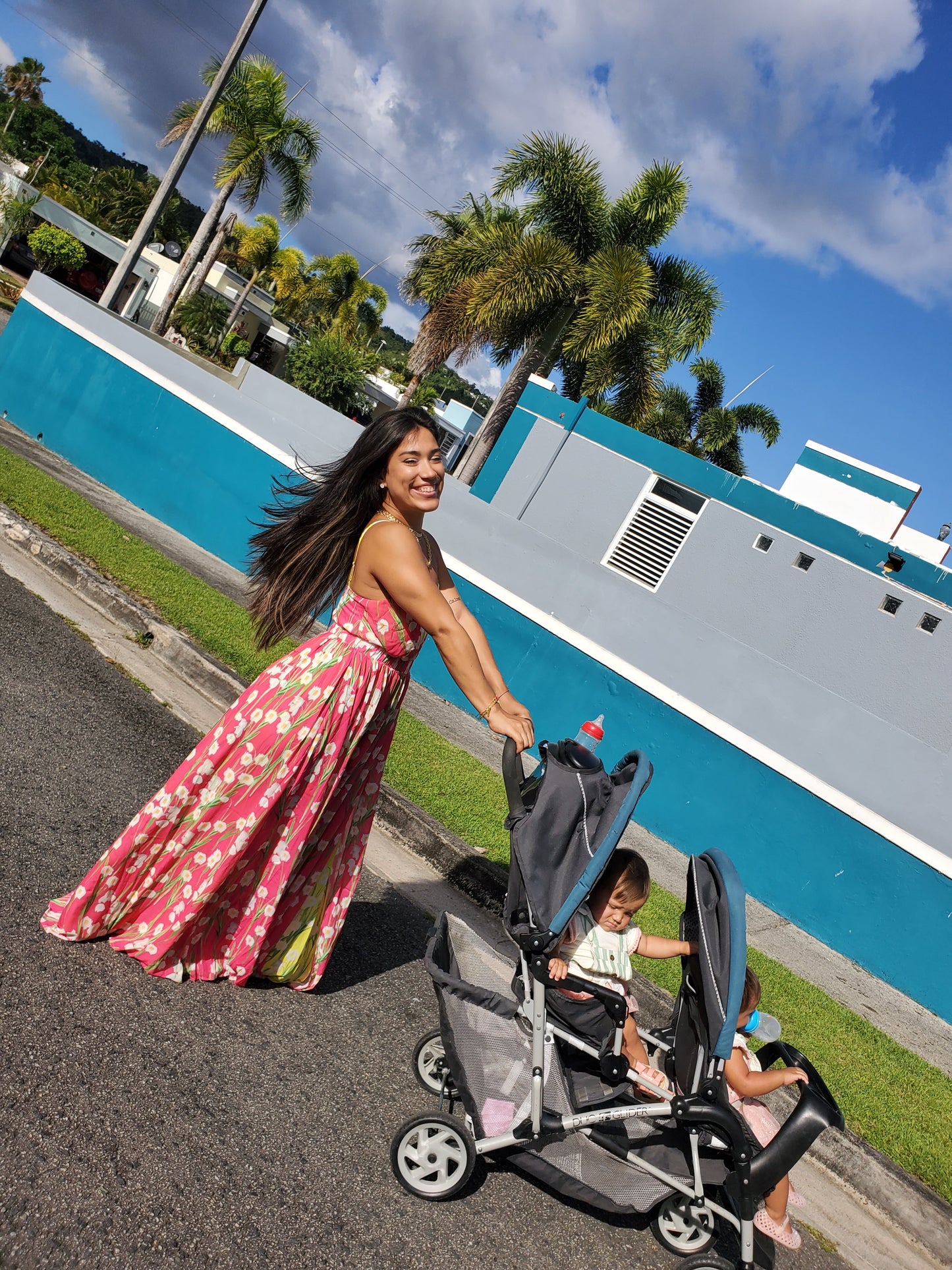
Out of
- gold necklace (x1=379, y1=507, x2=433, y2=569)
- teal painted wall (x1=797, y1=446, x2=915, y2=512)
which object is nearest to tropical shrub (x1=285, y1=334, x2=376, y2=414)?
teal painted wall (x1=797, y1=446, x2=915, y2=512)

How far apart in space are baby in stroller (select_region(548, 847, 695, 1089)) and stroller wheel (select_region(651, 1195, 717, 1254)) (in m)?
0.36

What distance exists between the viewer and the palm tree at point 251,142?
2070 cm

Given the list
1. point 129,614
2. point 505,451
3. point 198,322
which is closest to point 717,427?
point 198,322

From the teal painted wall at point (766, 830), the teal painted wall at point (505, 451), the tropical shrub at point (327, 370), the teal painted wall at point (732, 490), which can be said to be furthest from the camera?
the tropical shrub at point (327, 370)

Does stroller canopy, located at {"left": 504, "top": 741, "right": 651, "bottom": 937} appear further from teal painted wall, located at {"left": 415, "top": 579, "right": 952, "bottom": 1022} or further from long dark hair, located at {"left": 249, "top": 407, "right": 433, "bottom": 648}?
teal painted wall, located at {"left": 415, "top": 579, "right": 952, "bottom": 1022}

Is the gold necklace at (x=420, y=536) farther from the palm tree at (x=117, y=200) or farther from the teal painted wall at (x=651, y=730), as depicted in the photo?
the palm tree at (x=117, y=200)

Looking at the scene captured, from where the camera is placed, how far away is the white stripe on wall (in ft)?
26.8

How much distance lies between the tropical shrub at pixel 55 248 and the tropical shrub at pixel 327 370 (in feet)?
48.0

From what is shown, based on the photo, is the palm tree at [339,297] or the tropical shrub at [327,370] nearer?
the tropical shrub at [327,370]

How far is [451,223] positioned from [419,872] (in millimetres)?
22572

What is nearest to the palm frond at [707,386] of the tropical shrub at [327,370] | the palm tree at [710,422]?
the palm tree at [710,422]

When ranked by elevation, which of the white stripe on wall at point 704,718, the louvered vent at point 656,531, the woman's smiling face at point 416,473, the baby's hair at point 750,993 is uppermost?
the louvered vent at point 656,531

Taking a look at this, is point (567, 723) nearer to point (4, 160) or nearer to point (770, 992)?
point (770, 992)

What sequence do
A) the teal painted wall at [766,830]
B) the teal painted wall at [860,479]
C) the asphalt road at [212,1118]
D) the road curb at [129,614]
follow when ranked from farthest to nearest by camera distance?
the teal painted wall at [860,479]
the teal painted wall at [766,830]
the road curb at [129,614]
the asphalt road at [212,1118]
